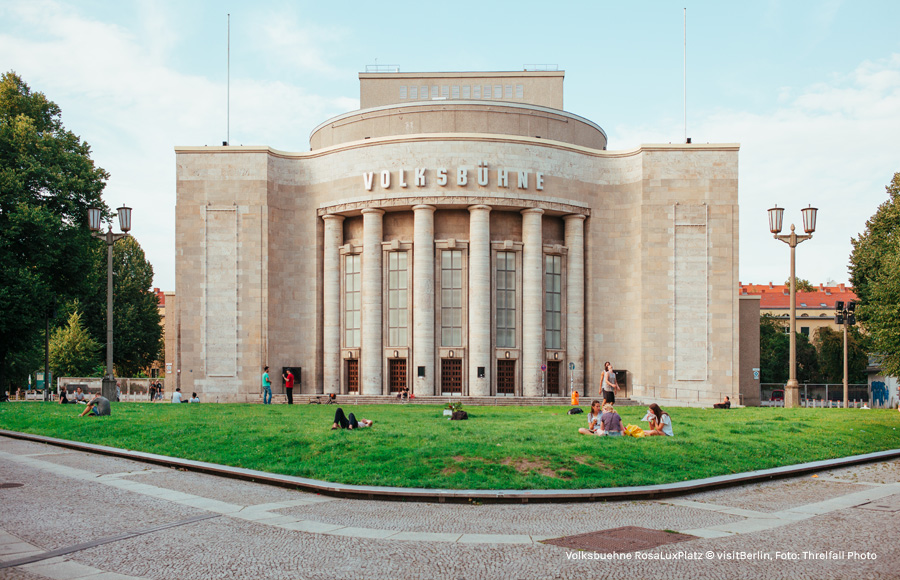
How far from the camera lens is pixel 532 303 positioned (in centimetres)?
5147

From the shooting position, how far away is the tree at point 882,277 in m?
42.0

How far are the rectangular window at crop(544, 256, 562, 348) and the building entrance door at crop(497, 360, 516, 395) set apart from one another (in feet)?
10.3

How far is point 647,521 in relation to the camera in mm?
12406

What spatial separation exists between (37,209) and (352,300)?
21.2 m

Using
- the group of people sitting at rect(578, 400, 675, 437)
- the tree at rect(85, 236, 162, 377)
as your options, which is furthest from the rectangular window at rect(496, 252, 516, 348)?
the tree at rect(85, 236, 162, 377)

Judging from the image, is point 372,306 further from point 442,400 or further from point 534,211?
point 534,211

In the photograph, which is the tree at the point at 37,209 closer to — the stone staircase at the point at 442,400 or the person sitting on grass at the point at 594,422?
the stone staircase at the point at 442,400

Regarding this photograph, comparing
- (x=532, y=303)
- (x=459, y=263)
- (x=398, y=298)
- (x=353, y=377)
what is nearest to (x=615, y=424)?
(x=532, y=303)

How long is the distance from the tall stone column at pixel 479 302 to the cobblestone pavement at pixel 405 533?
1342 inches

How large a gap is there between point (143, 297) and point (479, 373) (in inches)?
1940

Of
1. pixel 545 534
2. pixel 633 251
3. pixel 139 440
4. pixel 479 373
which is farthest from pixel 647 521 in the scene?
pixel 633 251

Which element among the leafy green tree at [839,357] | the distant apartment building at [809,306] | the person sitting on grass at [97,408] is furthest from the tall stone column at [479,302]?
the distant apartment building at [809,306]

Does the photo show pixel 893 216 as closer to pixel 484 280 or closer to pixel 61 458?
pixel 484 280

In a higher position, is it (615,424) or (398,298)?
(398,298)
